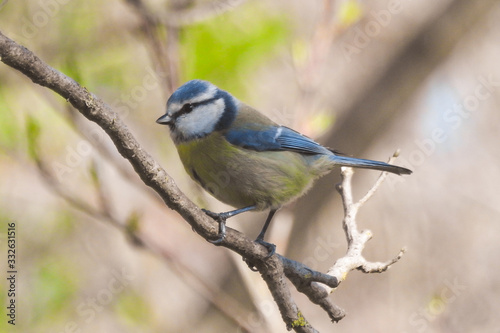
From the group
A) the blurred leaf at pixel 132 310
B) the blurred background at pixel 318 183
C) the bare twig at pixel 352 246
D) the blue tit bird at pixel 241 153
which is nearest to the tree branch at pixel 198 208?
the bare twig at pixel 352 246

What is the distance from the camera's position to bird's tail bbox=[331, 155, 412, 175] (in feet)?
9.18

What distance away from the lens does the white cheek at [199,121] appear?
2793 mm

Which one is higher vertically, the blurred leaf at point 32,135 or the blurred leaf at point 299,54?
the blurred leaf at point 299,54

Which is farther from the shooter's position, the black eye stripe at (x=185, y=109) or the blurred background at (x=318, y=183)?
the blurred background at (x=318, y=183)

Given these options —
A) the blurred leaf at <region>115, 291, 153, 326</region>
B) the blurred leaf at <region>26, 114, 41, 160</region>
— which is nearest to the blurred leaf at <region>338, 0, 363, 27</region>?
the blurred leaf at <region>26, 114, 41, 160</region>

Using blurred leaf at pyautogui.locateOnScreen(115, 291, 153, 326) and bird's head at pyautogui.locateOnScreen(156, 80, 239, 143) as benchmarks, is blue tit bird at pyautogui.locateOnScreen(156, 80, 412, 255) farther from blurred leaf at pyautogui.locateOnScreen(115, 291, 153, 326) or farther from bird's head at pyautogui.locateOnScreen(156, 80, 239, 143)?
blurred leaf at pyautogui.locateOnScreen(115, 291, 153, 326)

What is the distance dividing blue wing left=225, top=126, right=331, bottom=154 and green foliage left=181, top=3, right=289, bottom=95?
2.04 ft

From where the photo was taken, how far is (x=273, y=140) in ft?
9.64

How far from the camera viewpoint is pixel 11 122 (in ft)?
11.0

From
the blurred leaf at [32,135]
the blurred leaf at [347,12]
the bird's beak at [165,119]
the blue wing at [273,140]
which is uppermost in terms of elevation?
the blurred leaf at [347,12]

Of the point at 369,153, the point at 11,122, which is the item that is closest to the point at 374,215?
the point at 369,153

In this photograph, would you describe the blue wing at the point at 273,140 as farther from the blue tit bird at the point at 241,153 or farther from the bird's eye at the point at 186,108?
the bird's eye at the point at 186,108

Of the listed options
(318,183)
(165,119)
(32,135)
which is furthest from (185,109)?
(318,183)

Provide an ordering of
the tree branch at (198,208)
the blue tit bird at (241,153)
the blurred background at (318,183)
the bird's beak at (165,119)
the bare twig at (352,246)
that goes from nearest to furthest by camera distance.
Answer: the tree branch at (198,208)
the bare twig at (352,246)
the blue tit bird at (241,153)
the bird's beak at (165,119)
the blurred background at (318,183)
